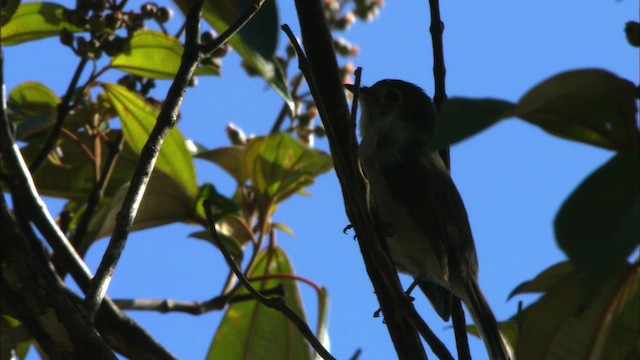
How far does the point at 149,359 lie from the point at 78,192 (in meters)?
1.39

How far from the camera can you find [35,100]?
388 centimetres

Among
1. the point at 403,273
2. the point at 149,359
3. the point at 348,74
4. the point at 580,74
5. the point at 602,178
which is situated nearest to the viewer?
the point at 602,178

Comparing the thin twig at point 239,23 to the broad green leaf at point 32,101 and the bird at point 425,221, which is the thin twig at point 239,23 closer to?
the bird at point 425,221

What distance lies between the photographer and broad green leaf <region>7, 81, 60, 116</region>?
388 cm

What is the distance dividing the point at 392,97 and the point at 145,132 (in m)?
1.53

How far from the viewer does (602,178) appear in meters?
1.38

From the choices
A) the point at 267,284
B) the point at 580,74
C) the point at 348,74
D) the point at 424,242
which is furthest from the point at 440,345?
the point at 348,74

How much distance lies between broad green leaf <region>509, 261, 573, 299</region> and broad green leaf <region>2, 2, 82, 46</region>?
207 centimetres

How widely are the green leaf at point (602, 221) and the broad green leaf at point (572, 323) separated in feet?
3.42

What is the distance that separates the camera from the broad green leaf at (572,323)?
2404mm

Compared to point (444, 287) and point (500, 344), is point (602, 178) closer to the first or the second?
point (500, 344)

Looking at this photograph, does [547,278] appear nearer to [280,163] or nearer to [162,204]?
[280,163]

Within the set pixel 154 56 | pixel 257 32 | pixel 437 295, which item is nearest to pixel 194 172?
pixel 154 56

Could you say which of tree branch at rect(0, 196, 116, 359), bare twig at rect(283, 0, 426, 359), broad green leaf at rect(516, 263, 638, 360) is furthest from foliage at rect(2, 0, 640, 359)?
tree branch at rect(0, 196, 116, 359)
